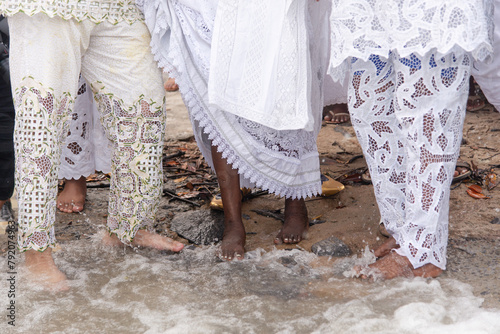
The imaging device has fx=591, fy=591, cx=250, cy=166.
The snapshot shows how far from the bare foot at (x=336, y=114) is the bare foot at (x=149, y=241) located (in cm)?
251

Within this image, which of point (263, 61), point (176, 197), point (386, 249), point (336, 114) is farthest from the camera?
point (336, 114)

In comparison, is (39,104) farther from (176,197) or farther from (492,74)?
(492,74)

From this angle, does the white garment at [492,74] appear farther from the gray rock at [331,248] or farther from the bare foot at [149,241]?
the bare foot at [149,241]

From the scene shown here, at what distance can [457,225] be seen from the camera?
3.27 metres

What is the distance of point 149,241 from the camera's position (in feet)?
10.6

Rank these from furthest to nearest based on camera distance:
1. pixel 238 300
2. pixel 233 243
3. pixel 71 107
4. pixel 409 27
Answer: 1. pixel 233 243
2. pixel 71 107
3. pixel 238 300
4. pixel 409 27

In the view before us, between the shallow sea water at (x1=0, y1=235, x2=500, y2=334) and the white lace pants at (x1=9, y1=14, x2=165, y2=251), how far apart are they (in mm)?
292

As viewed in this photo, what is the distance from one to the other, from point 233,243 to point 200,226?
44 centimetres

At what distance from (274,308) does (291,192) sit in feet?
2.85

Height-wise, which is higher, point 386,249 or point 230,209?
point 230,209

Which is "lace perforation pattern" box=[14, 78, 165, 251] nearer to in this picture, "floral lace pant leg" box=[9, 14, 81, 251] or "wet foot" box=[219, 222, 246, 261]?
"floral lace pant leg" box=[9, 14, 81, 251]

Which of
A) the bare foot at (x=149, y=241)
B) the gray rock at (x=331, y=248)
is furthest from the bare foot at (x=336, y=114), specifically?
the bare foot at (x=149, y=241)

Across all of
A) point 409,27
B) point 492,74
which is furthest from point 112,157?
point 492,74

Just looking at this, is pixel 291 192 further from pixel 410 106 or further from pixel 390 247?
pixel 410 106
